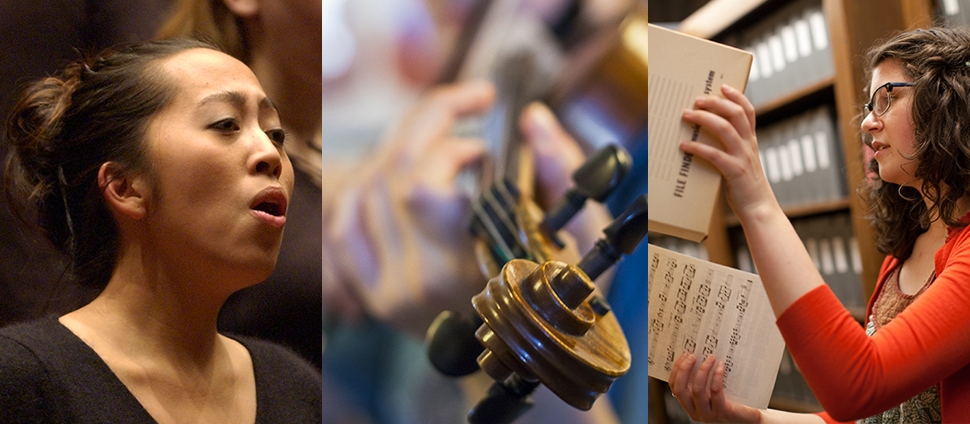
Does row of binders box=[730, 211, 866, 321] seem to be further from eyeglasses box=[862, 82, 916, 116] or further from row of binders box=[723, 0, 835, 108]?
eyeglasses box=[862, 82, 916, 116]

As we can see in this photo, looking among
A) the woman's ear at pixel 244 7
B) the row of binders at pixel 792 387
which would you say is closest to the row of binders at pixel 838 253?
the row of binders at pixel 792 387

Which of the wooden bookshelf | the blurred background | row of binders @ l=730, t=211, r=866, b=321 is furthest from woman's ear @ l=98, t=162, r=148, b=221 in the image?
row of binders @ l=730, t=211, r=866, b=321

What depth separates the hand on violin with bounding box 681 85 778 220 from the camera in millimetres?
1244

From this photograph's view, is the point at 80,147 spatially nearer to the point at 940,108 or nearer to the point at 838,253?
the point at 940,108

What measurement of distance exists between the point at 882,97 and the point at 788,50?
1.53 m

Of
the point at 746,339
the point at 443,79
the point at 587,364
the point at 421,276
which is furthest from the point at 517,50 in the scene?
the point at 746,339

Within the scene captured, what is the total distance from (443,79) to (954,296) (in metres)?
0.92

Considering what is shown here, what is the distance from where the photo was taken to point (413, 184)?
4.38 feet

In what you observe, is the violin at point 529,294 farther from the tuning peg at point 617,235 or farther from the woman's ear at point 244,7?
the woman's ear at point 244,7

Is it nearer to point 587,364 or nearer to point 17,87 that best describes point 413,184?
point 587,364

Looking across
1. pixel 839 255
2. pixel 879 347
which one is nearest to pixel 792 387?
pixel 839 255

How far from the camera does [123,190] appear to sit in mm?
1133

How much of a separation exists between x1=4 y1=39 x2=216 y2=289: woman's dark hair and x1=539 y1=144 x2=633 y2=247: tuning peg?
27.2 inches

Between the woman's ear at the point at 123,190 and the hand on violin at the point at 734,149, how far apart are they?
0.88 meters
